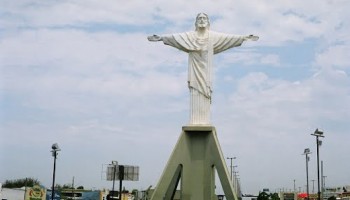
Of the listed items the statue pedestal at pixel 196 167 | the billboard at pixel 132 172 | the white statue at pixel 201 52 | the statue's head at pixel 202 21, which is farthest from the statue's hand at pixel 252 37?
the billboard at pixel 132 172

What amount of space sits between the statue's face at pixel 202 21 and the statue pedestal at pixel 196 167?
441 cm

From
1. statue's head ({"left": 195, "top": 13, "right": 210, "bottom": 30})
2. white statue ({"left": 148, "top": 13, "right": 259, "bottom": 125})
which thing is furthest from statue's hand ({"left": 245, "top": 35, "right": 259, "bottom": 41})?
statue's head ({"left": 195, "top": 13, "right": 210, "bottom": 30})

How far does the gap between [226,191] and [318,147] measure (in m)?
16.5

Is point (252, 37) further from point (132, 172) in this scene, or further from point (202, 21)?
point (132, 172)

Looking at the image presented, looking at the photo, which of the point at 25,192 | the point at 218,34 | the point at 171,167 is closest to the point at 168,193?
the point at 171,167

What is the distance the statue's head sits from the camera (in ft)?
73.7

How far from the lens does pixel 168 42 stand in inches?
894

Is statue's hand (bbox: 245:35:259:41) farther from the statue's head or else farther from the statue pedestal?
the statue pedestal

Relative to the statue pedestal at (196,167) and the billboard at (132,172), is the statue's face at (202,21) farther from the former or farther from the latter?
the billboard at (132,172)

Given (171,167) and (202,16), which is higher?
(202,16)

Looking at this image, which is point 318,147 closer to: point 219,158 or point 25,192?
point 219,158

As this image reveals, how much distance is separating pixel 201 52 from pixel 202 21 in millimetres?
1354

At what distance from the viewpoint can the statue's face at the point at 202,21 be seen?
22438 mm

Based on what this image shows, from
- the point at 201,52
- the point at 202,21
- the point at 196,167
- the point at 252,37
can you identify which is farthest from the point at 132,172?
the point at 252,37
